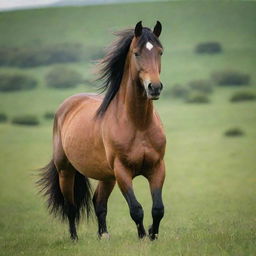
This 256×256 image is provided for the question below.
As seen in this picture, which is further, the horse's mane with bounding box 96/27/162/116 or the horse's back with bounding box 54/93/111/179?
the horse's back with bounding box 54/93/111/179

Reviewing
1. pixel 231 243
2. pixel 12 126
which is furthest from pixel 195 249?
pixel 12 126

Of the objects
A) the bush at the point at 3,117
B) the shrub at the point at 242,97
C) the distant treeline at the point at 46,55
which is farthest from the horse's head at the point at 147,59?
A: the bush at the point at 3,117

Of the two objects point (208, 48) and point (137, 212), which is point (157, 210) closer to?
point (137, 212)

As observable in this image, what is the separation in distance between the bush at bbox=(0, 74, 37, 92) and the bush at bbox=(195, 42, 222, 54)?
35.6ft

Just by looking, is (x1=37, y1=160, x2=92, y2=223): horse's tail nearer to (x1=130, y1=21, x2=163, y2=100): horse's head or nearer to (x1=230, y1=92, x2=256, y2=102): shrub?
(x1=130, y1=21, x2=163, y2=100): horse's head

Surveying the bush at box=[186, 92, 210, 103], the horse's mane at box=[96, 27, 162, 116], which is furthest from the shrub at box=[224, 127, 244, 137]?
the horse's mane at box=[96, 27, 162, 116]

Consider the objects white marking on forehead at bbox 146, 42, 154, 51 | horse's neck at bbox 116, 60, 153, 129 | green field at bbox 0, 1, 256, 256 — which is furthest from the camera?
green field at bbox 0, 1, 256, 256

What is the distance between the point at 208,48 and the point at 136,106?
3518 cm

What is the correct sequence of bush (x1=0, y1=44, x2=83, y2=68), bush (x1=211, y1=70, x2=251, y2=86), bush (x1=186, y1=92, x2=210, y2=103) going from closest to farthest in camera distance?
bush (x1=0, y1=44, x2=83, y2=68) → bush (x1=211, y1=70, x2=251, y2=86) → bush (x1=186, y1=92, x2=210, y2=103)

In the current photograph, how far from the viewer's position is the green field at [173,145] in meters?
7.86

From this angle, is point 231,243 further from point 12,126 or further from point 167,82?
point 167,82

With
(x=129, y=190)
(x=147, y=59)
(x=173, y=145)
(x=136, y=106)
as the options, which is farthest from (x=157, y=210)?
(x=173, y=145)

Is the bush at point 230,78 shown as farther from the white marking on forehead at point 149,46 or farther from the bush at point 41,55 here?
the white marking on forehead at point 149,46

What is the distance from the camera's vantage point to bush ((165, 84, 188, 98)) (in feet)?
137
